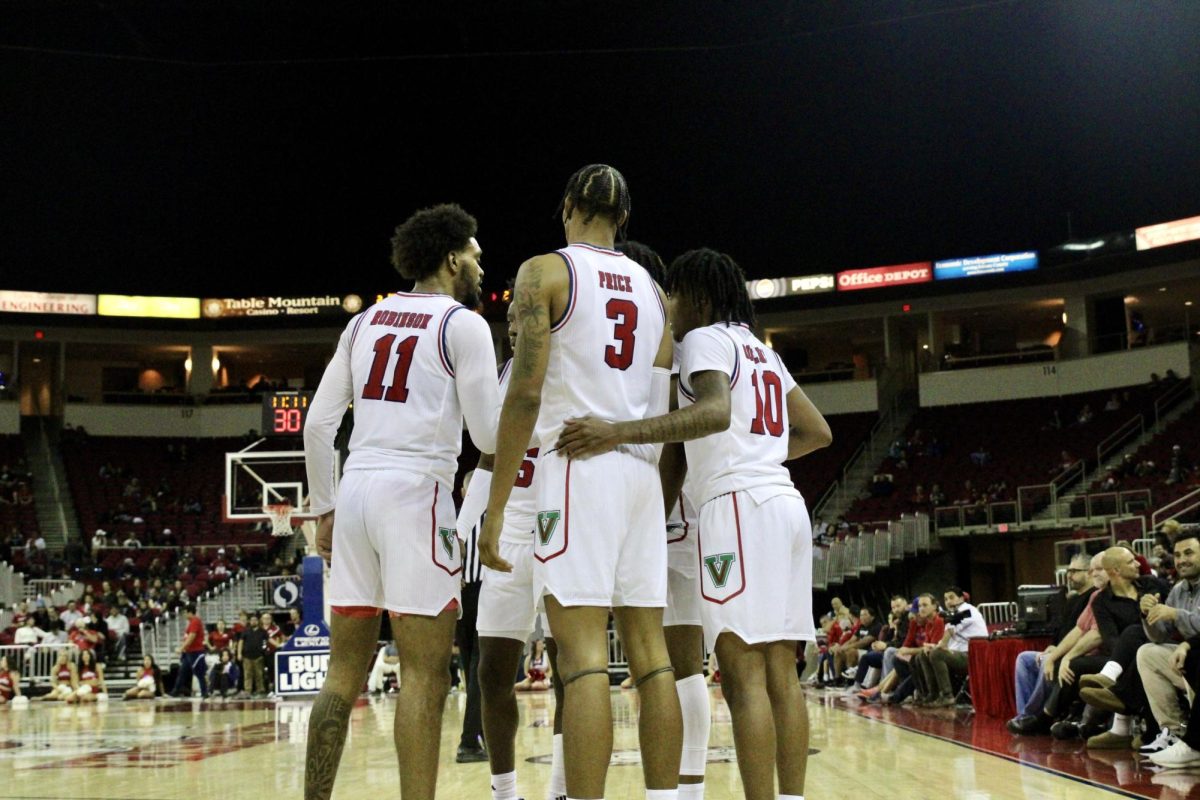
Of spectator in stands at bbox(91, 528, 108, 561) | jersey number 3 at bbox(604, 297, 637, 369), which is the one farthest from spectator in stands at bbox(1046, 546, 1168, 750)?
spectator in stands at bbox(91, 528, 108, 561)

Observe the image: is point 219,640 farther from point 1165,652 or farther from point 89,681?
point 1165,652

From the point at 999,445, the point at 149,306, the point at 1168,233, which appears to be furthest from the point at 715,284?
the point at 149,306

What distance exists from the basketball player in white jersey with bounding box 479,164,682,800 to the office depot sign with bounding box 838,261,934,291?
31.8 metres

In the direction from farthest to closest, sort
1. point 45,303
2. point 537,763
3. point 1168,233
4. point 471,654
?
1. point 45,303
2. point 1168,233
3. point 537,763
4. point 471,654

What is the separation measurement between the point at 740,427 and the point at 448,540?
1162 millimetres

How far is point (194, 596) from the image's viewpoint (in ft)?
92.2

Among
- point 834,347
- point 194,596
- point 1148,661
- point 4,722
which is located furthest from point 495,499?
point 834,347

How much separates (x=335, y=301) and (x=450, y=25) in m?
10.9

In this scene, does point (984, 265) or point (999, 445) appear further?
point (984, 265)

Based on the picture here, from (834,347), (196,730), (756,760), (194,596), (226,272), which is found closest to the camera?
(756,760)

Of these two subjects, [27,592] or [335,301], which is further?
[335,301]

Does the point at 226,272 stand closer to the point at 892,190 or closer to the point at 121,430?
the point at 121,430

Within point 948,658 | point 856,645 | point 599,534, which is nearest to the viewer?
point 599,534

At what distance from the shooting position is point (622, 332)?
4152 millimetres
